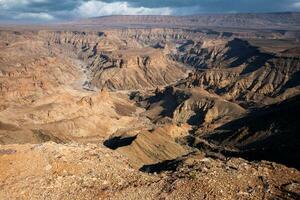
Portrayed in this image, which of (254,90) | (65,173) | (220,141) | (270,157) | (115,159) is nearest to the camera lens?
(65,173)

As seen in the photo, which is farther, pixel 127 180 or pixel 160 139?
pixel 160 139

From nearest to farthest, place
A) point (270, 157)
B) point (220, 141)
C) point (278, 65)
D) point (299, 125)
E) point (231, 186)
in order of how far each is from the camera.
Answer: point (231, 186) < point (270, 157) < point (299, 125) < point (220, 141) < point (278, 65)

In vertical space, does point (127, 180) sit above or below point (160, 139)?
above

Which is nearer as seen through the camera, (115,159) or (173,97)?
(115,159)

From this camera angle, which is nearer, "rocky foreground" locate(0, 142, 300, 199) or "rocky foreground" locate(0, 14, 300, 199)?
"rocky foreground" locate(0, 142, 300, 199)

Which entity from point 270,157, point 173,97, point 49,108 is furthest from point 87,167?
point 173,97

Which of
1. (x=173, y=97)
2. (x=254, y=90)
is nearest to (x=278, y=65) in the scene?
(x=254, y=90)

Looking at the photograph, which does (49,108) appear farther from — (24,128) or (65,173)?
(65,173)

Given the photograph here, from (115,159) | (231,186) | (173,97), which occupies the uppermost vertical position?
(231,186)

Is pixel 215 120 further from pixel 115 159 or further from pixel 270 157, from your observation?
Result: pixel 115 159

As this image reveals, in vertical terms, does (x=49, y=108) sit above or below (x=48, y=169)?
below

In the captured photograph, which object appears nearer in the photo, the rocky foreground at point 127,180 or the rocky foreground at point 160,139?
the rocky foreground at point 127,180
